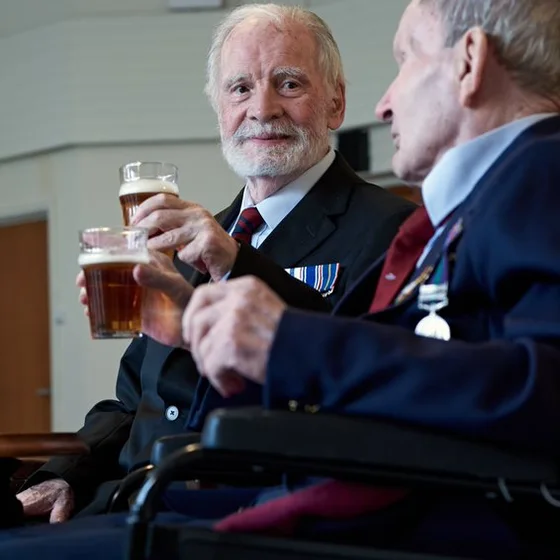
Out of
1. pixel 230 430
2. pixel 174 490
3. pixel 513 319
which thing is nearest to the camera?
pixel 230 430

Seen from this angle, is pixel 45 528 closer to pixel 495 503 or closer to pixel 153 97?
pixel 495 503

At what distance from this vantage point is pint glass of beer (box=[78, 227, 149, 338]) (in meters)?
1.65

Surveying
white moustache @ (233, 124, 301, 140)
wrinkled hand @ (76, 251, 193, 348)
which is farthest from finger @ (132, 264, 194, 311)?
white moustache @ (233, 124, 301, 140)

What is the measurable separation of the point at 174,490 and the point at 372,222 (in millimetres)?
906

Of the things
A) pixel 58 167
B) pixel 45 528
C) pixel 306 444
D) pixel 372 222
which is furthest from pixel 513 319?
pixel 58 167

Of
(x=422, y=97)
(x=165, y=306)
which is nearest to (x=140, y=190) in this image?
(x=165, y=306)

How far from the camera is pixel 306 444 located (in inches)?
43.4

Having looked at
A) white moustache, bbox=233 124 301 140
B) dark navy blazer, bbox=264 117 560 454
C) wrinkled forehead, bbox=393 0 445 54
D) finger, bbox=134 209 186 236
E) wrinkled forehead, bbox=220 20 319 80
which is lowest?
dark navy blazer, bbox=264 117 560 454

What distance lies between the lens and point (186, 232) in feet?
6.57

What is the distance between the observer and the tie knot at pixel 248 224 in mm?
2564

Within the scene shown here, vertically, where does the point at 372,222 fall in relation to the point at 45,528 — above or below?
above

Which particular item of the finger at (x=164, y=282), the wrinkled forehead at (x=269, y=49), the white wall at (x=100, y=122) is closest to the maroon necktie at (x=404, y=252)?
the finger at (x=164, y=282)

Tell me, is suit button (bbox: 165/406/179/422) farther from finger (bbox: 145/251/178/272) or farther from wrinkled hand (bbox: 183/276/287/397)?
wrinkled hand (bbox: 183/276/287/397)

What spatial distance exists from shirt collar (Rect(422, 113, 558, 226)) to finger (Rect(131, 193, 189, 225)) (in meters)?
0.66
